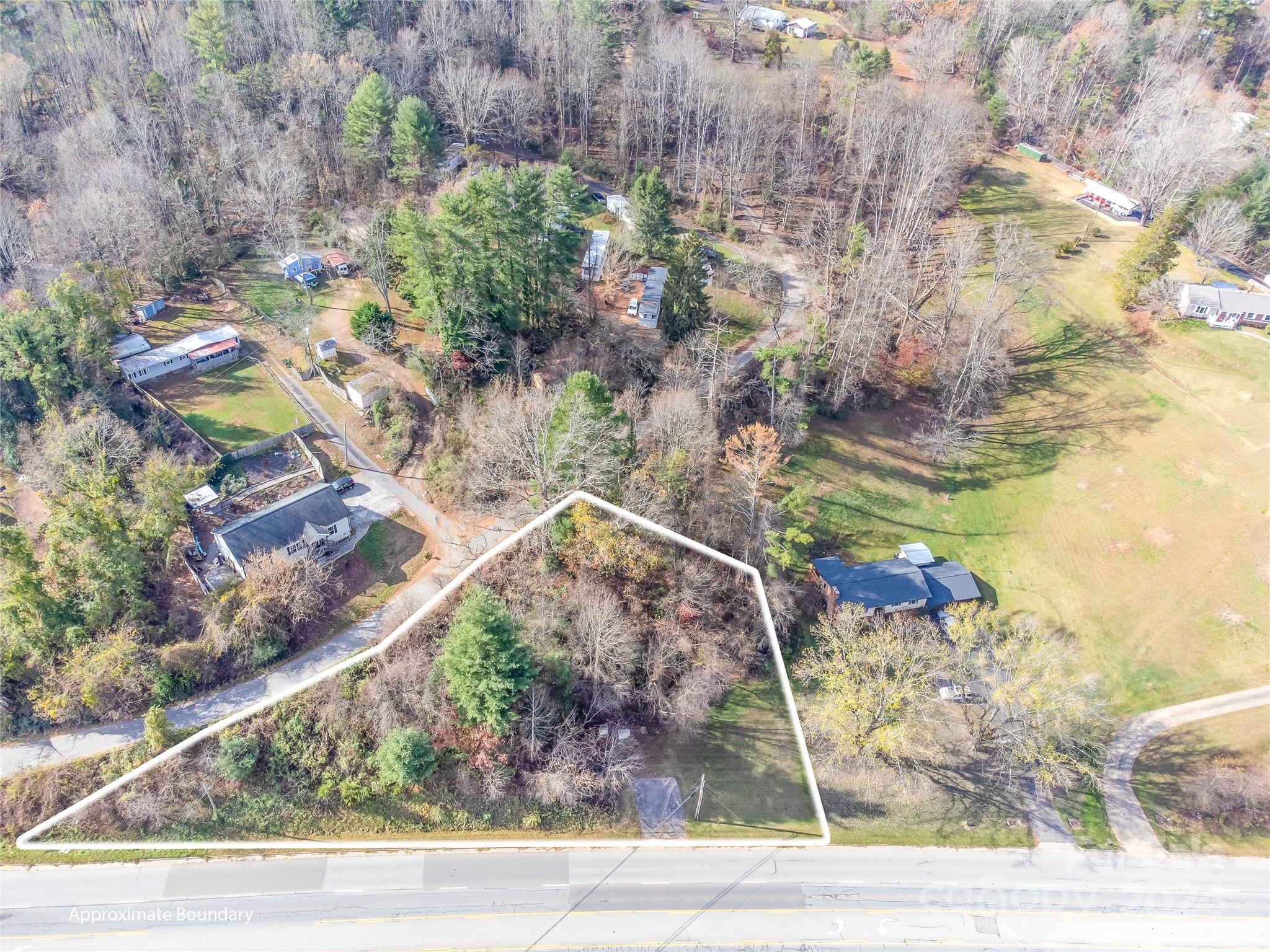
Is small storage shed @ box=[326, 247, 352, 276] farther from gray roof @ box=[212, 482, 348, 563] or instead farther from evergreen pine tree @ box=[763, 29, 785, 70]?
evergreen pine tree @ box=[763, 29, 785, 70]

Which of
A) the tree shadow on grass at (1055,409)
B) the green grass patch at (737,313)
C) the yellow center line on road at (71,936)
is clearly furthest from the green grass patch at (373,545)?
the tree shadow on grass at (1055,409)

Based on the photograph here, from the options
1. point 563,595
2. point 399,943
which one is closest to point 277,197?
point 563,595

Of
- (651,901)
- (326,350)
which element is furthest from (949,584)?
(326,350)

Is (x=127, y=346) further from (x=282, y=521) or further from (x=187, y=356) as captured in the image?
(x=282, y=521)

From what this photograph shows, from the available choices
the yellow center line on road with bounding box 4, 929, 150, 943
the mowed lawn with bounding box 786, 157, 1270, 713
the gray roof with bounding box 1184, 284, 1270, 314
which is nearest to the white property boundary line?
the yellow center line on road with bounding box 4, 929, 150, 943

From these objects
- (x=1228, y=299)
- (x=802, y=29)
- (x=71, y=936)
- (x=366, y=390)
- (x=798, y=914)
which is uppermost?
(x=802, y=29)

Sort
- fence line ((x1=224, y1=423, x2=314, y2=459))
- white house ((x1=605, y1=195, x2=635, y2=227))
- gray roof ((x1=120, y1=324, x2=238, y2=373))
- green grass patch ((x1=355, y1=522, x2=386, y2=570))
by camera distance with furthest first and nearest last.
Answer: white house ((x1=605, y1=195, x2=635, y2=227)) < gray roof ((x1=120, y1=324, x2=238, y2=373)) < fence line ((x1=224, y1=423, x2=314, y2=459)) < green grass patch ((x1=355, y1=522, x2=386, y2=570))

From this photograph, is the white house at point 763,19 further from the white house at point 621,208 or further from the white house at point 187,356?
the white house at point 187,356
